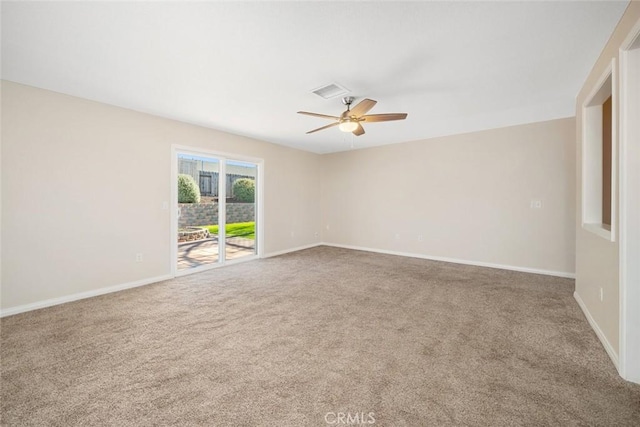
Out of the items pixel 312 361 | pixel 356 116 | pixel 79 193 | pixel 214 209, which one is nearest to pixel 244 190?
pixel 214 209

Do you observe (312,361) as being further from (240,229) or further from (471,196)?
(471,196)

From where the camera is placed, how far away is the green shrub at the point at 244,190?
17.5ft

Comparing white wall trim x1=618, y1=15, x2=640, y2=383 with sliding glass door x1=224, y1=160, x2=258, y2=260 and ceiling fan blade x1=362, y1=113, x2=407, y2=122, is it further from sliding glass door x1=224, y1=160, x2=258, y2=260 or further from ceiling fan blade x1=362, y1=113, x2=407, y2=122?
sliding glass door x1=224, y1=160, x2=258, y2=260

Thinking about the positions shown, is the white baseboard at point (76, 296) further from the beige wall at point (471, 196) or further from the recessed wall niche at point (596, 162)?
the recessed wall niche at point (596, 162)

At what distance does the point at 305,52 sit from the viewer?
2.34m

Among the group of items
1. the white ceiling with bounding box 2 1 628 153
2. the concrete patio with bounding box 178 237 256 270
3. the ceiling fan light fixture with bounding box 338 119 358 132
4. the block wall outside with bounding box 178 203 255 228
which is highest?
the white ceiling with bounding box 2 1 628 153

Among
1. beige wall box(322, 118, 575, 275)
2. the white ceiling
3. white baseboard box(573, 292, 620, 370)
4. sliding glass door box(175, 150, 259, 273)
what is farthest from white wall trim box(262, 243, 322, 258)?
white baseboard box(573, 292, 620, 370)

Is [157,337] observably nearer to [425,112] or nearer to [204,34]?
[204,34]

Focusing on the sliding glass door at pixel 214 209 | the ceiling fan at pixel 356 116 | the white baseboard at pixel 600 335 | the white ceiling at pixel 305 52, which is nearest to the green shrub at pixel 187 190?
the sliding glass door at pixel 214 209

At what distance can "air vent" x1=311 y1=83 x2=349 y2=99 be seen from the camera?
119 inches

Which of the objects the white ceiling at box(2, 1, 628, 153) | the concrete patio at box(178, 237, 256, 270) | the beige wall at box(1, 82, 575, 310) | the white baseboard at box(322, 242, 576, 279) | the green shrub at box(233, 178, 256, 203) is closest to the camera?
the white ceiling at box(2, 1, 628, 153)

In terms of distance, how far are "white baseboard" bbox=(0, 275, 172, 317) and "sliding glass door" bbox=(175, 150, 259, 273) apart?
50 cm

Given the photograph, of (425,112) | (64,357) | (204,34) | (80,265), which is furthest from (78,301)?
(425,112)

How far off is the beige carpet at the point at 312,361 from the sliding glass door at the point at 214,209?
4.32ft
